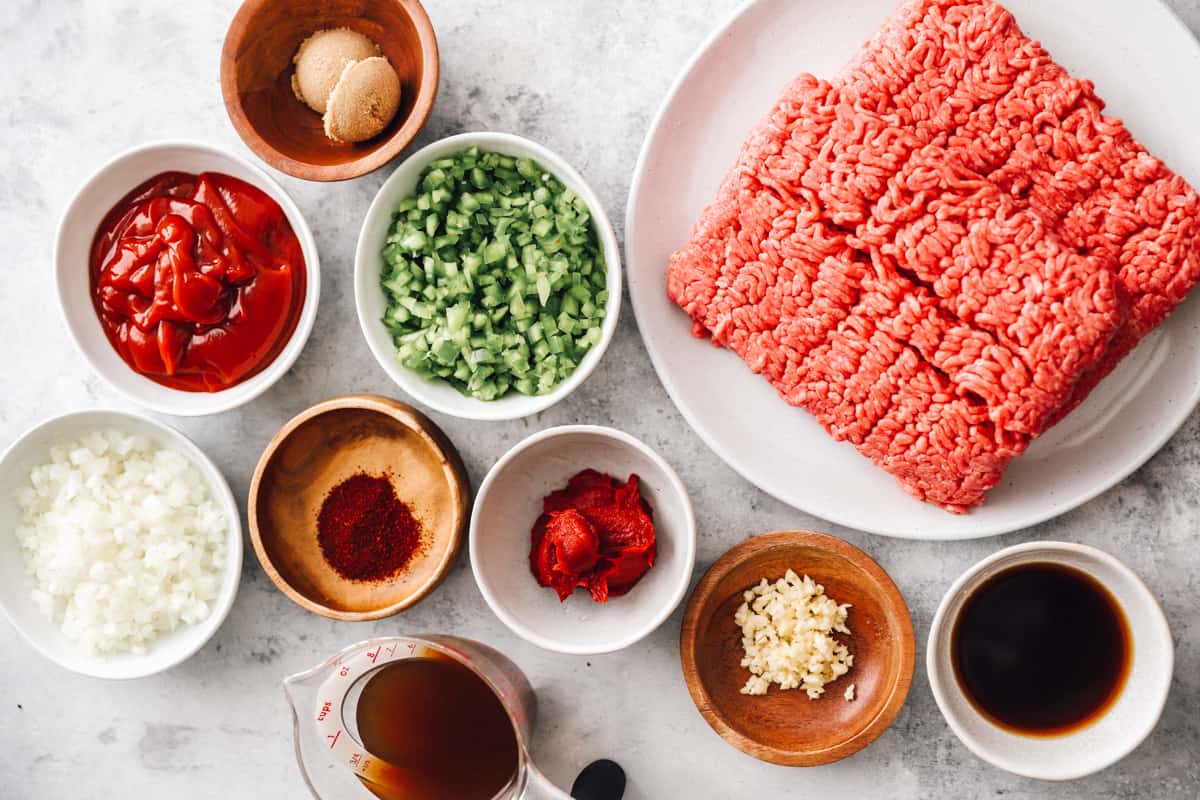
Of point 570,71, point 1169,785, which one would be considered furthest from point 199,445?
point 1169,785

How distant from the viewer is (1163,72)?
2545 millimetres

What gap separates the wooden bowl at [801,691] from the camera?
263 centimetres

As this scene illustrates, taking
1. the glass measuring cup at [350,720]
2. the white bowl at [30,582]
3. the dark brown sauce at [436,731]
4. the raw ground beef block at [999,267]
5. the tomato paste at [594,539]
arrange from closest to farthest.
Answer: the raw ground beef block at [999,267] < the glass measuring cup at [350,720] < the dark brown sauce at [436,731] < the tomato paste at [594,539] < the white bowl at [30,582]

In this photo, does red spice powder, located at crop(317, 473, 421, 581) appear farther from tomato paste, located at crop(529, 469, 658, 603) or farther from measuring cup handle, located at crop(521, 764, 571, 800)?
measuring cup handle, located at crop(521, 764, 571, 800)

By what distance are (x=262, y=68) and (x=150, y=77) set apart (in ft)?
1.68

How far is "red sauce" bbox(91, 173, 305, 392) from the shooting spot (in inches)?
101

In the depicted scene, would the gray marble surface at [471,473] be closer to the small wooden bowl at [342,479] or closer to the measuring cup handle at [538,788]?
the small wooden bowl at [342,479]

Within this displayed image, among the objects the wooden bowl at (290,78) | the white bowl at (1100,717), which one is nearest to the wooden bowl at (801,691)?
the white bowl at (1100,717)

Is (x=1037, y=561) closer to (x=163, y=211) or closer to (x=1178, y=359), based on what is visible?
(x=1178, y=359)

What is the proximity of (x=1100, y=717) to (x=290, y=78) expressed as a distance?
9.49 feet

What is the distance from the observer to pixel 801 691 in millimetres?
2752

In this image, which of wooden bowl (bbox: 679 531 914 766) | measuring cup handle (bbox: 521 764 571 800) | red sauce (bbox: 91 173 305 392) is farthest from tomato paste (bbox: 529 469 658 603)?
red sauce (bbox: 91 173 305 392)

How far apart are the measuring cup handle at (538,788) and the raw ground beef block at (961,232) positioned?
49.9 inches

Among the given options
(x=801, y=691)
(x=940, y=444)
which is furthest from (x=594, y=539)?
(x=940, y=444)
